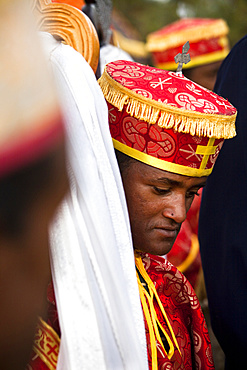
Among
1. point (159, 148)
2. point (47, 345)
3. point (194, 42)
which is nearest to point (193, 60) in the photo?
point (194, 42)

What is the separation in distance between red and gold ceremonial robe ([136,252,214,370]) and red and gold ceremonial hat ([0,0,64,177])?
40.5 inches

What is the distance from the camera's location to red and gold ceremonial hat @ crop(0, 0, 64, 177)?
64 cm

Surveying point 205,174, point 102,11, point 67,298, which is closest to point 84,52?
point 205,174

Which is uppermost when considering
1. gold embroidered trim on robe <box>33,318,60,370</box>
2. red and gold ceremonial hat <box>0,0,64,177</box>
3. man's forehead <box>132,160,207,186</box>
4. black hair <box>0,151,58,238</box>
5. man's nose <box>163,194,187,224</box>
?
red and gold ceremonial hat <box>0,0,64,177</box>

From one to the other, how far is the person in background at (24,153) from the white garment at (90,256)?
239 mm

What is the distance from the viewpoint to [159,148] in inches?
58.4

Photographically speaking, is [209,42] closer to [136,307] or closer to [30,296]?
[136,307]

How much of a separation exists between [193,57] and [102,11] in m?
2.16

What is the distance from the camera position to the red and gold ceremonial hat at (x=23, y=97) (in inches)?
25.0

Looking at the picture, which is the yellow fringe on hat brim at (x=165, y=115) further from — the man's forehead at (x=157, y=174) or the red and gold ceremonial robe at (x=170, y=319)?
the red and gold ceremonial robe at (x=170, y=319)

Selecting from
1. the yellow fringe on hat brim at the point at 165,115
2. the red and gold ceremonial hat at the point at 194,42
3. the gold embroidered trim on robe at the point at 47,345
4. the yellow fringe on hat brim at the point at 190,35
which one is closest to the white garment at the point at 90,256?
the gold embroidered trim on robe at the point at 47,345

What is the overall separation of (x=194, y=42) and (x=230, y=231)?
114 inches

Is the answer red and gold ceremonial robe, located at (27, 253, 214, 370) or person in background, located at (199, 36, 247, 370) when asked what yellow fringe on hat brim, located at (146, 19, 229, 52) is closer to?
person in background, located at (199, 36, 247, 370)

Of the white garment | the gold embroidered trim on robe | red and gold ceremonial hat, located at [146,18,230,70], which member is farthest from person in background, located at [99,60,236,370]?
red and gold ceremonial hat, located at [146,18,230,70]
